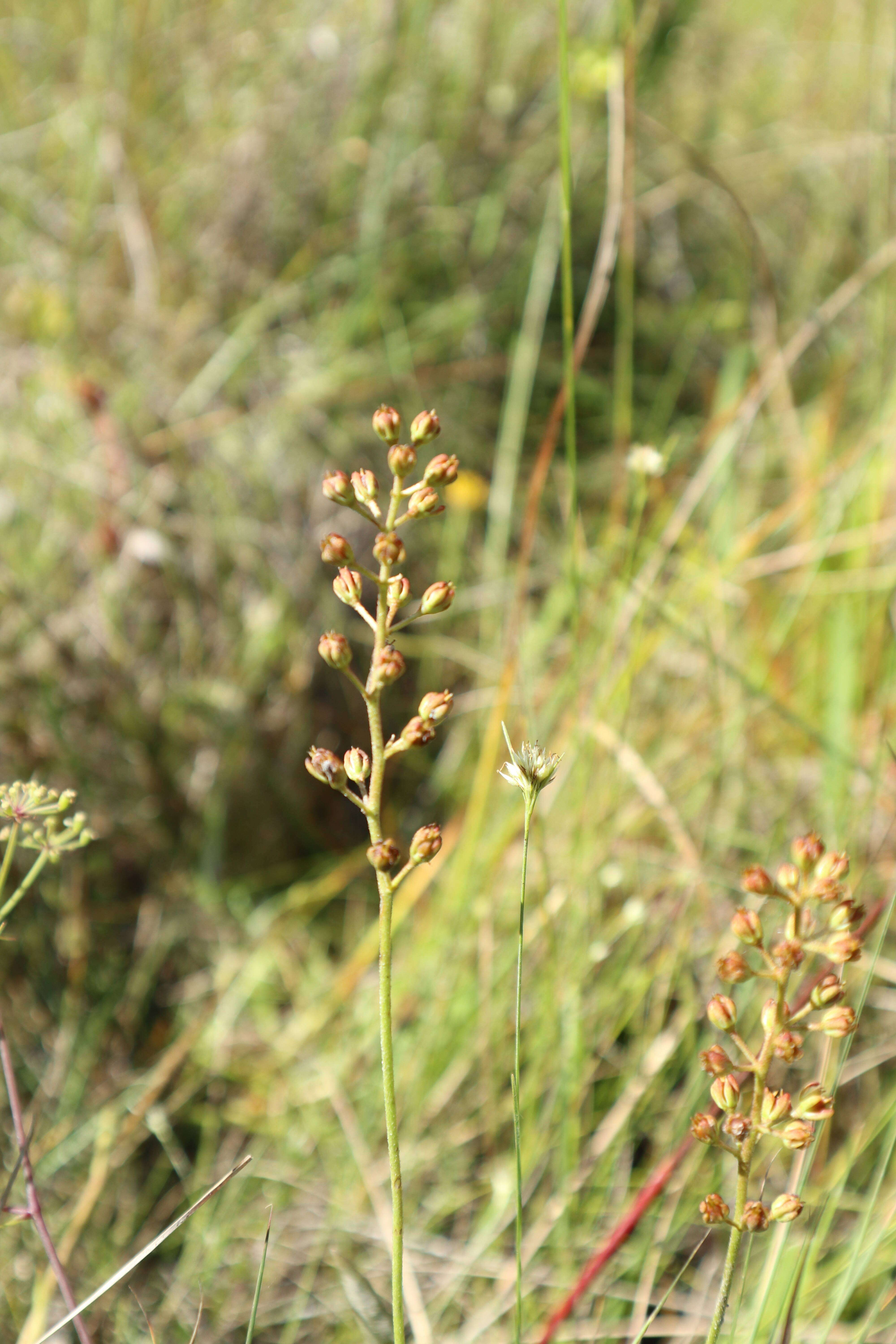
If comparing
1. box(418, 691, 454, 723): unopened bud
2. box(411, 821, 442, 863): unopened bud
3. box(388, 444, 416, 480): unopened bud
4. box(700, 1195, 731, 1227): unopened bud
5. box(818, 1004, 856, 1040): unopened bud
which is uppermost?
box(388, 444, 416, 480): unopened bud

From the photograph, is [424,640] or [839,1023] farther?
[424,640]

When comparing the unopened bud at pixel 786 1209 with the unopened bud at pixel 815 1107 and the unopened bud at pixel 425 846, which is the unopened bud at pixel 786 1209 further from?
the unopened bud at pixel 425 846

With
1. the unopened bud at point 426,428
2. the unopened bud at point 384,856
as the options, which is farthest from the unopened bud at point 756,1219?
the unopened bud at point 426,428

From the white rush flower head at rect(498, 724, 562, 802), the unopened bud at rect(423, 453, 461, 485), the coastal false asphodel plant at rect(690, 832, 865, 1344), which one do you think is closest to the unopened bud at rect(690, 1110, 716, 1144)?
the coastal false asphodel plant at rect(690, 832, 865, 1344)

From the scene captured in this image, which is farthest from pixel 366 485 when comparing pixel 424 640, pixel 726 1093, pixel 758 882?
pixel 424 640

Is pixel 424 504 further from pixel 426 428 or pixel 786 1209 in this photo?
pixel 786 1209

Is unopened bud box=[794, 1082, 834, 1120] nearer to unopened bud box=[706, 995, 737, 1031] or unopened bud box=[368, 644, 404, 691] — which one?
unopened bud box=[706, 995, 737, 1031]

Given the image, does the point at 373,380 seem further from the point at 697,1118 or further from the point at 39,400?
the point at 697,1118
